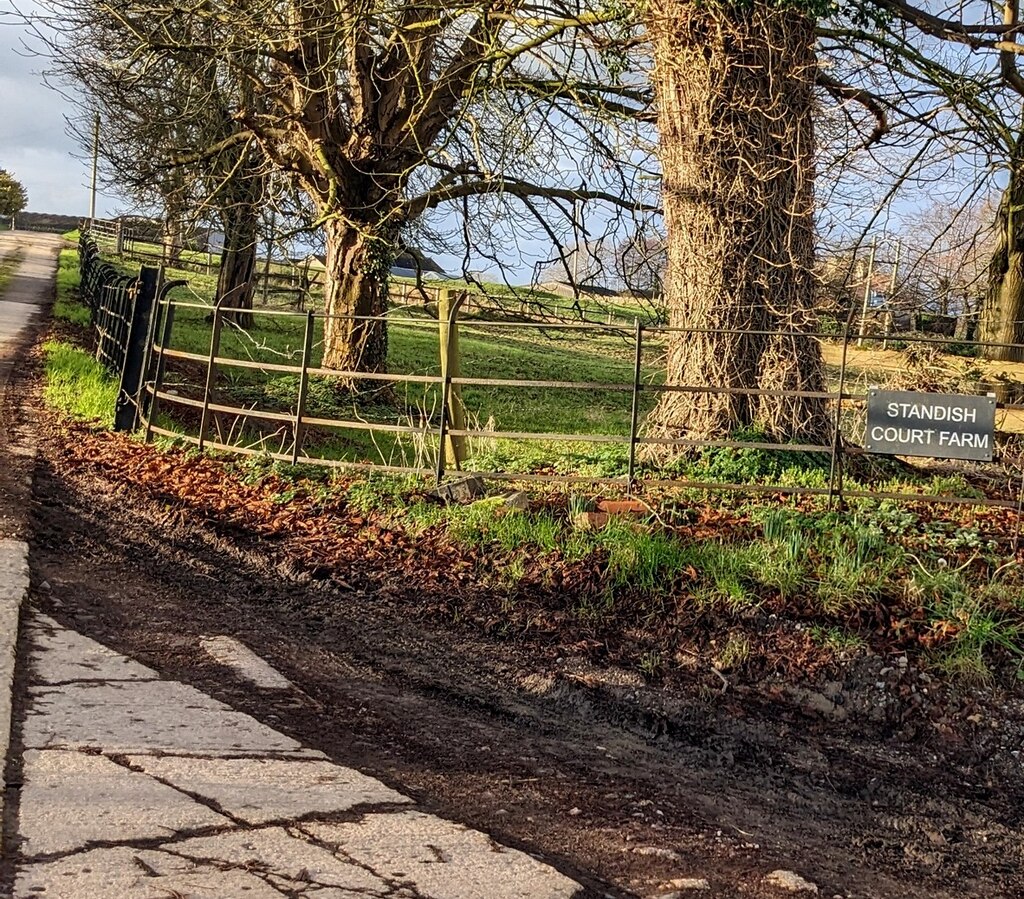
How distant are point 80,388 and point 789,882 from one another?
1311cm

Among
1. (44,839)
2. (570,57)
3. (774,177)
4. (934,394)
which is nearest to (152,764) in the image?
(44,839)

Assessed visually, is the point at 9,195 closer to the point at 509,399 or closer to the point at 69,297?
the point at 69,297

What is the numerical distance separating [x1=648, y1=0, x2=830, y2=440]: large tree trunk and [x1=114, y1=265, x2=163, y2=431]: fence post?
22.7ft

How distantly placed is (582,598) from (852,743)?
1.91 m

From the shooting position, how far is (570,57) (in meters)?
9.92

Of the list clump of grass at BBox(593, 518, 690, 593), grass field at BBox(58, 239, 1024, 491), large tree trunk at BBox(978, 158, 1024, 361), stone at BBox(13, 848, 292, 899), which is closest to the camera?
stone at BBox(13, 848, 292, 899)

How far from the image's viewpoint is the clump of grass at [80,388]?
42.9 ft

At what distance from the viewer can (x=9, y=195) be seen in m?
76.2

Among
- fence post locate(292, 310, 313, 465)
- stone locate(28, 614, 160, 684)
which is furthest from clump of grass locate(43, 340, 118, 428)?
stone locate(28, 614, 160, 684)

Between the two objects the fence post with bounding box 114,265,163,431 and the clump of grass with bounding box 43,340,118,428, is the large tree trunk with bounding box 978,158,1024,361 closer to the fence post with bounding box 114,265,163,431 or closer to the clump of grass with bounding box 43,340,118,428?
the fence post with bounding box 114,265,163,431

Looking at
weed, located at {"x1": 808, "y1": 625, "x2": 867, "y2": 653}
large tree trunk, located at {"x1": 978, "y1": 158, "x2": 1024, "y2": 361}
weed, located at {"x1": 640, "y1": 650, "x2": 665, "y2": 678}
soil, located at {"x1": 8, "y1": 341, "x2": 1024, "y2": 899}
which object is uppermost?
large tree trunk, located at {"x1": 978, "y1": 158, "x2": 1024, "y2": 361}

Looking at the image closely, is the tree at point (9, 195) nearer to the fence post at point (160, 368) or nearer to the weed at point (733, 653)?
the fence post at point (160, 368)

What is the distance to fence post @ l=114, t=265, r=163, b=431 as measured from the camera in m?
12.3

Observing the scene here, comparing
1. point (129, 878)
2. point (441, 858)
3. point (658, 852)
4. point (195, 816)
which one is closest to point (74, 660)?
point (195, 816)
